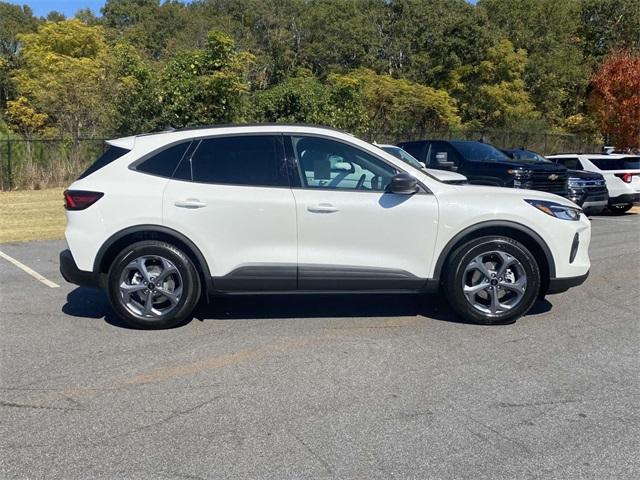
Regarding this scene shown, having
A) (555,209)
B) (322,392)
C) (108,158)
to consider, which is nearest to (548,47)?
(555,209)

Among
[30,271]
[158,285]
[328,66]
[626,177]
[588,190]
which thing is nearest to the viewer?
[158,285]

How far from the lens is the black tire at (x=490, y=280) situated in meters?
5.85

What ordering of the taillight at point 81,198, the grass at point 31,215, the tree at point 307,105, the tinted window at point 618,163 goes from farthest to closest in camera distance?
1. the tree at point 307,105
2. the tinted window at point 618,163
3. the grass at point 31,215
4. the taillight at point 81,198

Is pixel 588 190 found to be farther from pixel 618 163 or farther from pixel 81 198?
pixel 81 198

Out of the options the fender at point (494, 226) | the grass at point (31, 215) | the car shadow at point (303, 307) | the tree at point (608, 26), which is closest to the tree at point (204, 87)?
the grass at point (31, 215)

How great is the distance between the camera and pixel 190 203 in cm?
575

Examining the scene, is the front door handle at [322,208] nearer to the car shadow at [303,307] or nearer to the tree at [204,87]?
the car shadow at [303,307]

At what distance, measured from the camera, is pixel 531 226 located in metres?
5.91

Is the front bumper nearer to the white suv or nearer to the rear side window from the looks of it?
the white suv

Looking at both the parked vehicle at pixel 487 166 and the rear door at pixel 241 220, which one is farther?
the parked vehicle at pixel 487 166

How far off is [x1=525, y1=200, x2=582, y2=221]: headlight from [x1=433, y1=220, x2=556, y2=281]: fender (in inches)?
9.9

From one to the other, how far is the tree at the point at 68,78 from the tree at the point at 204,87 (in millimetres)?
6274

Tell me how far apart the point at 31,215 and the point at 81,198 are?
371 inches

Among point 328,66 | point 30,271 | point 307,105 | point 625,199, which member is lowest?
point 30,271
